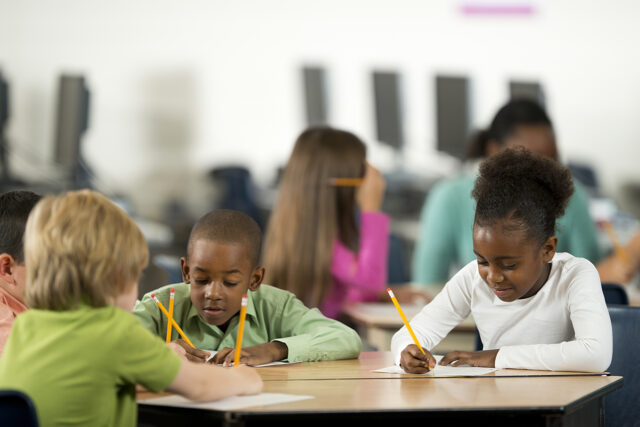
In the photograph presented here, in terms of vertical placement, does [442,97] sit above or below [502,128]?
above

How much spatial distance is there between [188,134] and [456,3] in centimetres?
204

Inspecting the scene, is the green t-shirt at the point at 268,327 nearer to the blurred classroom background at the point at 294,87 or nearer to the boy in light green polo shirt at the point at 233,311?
the boy in light green polo shirt at the point at 233,311

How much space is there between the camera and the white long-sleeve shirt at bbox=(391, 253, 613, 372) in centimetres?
179

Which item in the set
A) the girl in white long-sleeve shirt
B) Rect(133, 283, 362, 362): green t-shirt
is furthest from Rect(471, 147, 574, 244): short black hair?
Rect(133, 283, 362, 362): green t-shirt

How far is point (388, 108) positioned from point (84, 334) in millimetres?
4834

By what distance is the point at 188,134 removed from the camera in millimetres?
6219

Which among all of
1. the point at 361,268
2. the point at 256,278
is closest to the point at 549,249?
the point at 256,278

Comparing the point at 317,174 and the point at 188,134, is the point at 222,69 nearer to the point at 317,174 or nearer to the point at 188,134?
the point at 188,134

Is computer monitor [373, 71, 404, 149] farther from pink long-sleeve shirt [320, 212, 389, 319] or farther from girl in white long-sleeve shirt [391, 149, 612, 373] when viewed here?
girl in white long-sleeve shirt [391, 149, 612, 373]

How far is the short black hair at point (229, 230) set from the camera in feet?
6.39

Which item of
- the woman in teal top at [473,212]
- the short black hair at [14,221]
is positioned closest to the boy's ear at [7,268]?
the short black hair at [14,221]

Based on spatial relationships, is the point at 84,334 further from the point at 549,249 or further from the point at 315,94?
the point at 315,94

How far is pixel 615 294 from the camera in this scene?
2449 millimetres

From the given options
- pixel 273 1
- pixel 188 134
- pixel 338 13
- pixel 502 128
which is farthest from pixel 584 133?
pixel 502 128
